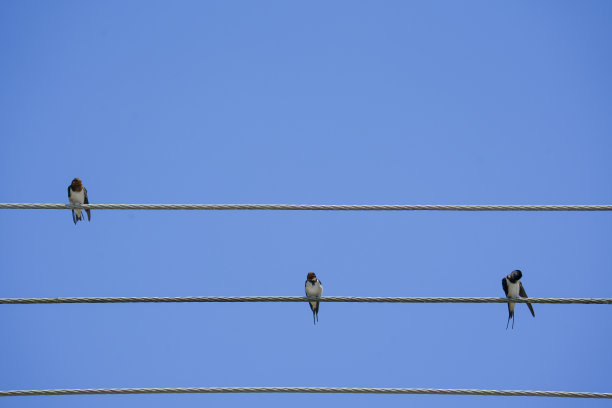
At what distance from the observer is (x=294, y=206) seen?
22.7ft

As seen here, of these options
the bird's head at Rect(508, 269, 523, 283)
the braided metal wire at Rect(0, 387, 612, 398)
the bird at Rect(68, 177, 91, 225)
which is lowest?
the braided metal wire at Rect(0, 387, 612, 398)

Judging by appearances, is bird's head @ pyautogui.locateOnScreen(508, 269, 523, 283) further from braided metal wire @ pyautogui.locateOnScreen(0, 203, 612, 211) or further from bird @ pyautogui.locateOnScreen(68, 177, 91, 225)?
bird @ pyautogui.locateOnScreen(68, 177, 91, 225)

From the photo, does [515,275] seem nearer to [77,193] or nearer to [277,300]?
[277,300]

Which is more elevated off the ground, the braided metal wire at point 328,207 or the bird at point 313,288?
the braided metal wire at point 328,207

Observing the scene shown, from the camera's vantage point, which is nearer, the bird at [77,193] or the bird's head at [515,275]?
the bird's head at [515,275]

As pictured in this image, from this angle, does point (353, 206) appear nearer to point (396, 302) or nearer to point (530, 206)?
point (396, 302)

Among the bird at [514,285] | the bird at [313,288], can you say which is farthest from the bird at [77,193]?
the bird at [514,285]

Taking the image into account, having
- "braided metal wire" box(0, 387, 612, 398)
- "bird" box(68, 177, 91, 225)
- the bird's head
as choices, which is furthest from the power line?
"bird" box(68, 177, 91, 225)

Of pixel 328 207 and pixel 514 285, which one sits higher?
pixel 328 207

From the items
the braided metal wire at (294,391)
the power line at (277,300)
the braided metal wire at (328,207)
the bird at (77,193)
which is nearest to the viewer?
the braided metal wire at (294,391)

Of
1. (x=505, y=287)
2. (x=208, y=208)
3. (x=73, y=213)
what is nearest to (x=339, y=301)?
(x=208, y=208)

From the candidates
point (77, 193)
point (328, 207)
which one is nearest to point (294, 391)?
point (328, 207)

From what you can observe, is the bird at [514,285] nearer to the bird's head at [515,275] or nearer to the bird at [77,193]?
the bird's head at [515,275]

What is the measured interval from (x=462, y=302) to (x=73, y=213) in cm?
783
